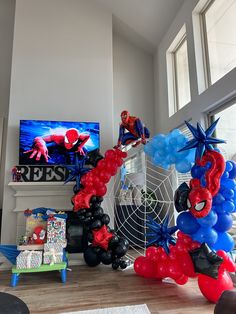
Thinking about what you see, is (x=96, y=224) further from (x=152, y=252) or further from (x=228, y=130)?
(x=228, y=130)

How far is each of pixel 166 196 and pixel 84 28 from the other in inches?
125

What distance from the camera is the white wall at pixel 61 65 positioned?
11.3ft

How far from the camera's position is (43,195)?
3.22m

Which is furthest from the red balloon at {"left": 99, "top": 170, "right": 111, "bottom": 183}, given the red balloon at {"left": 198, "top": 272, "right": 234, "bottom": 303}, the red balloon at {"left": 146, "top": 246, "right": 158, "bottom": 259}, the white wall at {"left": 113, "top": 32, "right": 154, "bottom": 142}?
the white wall at {"left": 113, "top": 32, "right": 154, "bottom": 142}

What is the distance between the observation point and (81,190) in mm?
2857

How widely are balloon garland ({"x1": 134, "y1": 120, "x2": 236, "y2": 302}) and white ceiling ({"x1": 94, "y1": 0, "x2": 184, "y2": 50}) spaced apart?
2.43 meters

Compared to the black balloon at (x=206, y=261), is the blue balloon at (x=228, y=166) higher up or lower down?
higher up

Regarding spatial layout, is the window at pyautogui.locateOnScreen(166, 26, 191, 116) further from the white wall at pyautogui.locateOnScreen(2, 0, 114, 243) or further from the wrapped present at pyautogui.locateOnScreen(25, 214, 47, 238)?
the wrapped present at pyautogui.locateOnScreen(25, 214, 47, 238)

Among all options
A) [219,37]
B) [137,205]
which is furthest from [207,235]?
[219,37]

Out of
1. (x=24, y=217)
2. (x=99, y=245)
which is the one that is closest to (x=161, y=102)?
(x=99, y=245)

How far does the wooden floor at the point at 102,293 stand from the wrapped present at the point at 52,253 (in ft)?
0.68

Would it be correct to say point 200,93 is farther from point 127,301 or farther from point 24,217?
point 24,217

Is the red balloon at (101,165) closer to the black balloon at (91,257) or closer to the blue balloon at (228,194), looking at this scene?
the black balloon at (91,257)

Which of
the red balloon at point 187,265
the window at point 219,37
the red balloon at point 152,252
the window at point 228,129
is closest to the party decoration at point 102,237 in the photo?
the red balloon at point 152,252
